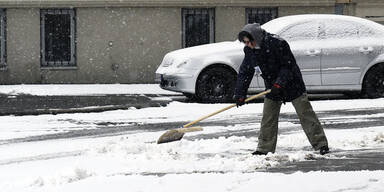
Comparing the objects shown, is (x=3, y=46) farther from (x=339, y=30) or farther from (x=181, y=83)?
(x=339, y=30)

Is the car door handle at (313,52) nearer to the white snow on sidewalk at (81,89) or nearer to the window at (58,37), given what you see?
the white snow on sidewalk at (81,89)

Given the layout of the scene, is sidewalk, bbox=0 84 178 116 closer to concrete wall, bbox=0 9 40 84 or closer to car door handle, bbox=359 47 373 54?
concrete wall, bbox=0 9 40 84

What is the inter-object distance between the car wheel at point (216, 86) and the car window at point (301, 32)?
4.39 feet

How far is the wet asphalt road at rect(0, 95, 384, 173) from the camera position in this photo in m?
7.42

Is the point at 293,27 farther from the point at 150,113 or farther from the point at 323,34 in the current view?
the point at 150,113

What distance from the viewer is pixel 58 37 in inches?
819

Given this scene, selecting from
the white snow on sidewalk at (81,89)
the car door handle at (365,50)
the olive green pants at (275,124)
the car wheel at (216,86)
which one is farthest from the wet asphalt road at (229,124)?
the car door handle at (365,50)

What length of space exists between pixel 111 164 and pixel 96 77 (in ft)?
43.4

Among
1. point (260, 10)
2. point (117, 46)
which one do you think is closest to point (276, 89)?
point (117, 46)

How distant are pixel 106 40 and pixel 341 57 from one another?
800 centimetres

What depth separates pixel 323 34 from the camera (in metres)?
14.7

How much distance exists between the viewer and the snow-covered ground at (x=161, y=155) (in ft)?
20.8

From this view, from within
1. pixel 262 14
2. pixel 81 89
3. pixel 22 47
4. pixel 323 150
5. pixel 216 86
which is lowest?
pixel 81 89

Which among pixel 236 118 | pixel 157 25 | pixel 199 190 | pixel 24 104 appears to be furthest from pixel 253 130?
pixel 157 25
